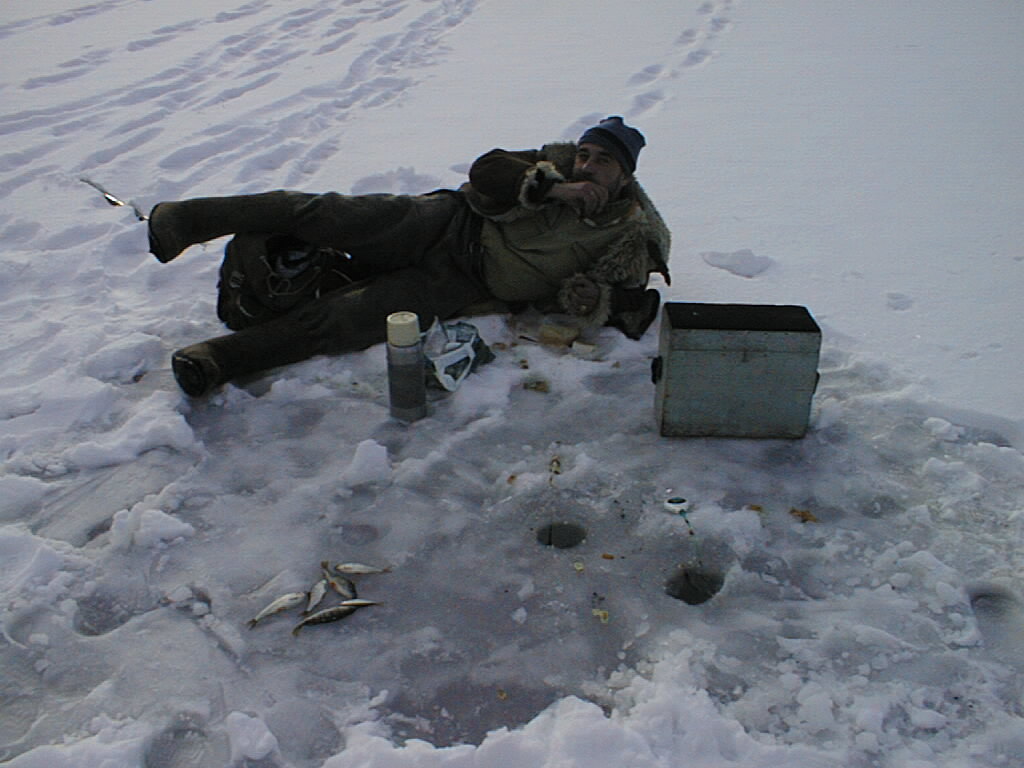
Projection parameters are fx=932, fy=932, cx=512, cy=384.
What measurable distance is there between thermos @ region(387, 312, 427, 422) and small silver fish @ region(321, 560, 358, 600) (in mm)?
757

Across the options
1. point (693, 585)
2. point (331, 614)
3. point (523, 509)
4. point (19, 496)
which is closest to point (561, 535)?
point (523, 509)

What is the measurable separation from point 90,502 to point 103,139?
11.6 feet

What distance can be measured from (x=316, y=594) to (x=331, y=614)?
86mm

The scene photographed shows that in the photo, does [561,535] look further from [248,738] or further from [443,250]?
[443,250]

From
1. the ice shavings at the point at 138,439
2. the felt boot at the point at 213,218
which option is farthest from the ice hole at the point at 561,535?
the felt boot at the point at 213,218

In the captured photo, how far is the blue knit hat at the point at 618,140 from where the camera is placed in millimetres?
3586

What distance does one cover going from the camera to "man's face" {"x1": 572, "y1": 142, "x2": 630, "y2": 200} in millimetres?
3607

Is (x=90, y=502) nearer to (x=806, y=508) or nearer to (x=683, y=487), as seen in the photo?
(x=683, y=487)

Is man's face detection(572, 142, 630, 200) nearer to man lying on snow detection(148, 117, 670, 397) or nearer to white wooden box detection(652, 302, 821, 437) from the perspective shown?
man lying on snow detection(148, 117, 670, 397)

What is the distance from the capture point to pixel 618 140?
3582mm

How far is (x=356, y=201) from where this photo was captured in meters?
3.47

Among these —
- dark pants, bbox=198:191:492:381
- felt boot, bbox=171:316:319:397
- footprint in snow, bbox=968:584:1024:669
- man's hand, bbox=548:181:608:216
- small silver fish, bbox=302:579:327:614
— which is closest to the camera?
footprint in snow, bbox=968:584:1024:669

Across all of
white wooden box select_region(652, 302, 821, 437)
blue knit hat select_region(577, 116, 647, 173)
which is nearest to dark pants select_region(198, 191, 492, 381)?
blue knit hat select_region(577, 116, 647, 173)

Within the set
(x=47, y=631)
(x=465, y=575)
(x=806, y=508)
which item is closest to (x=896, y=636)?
(x=806, y=508)
